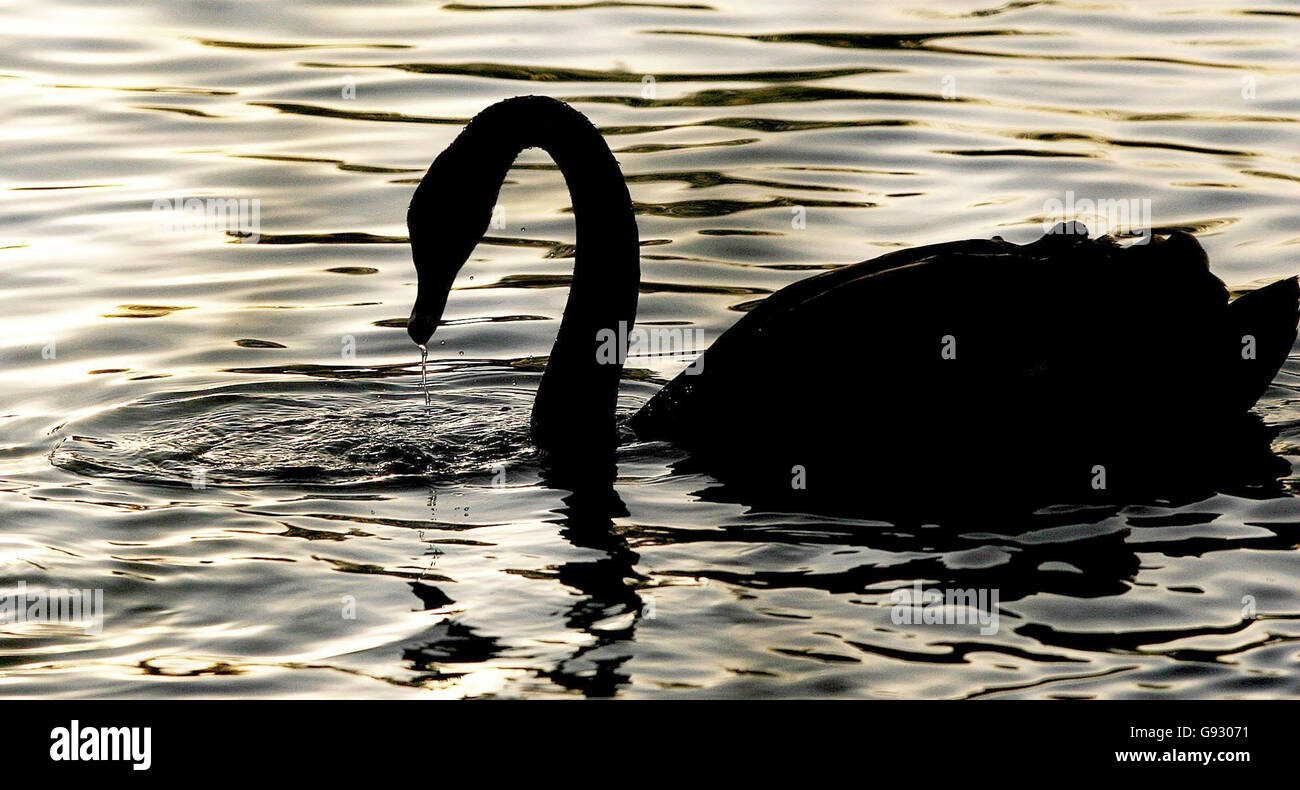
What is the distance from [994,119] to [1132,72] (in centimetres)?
162

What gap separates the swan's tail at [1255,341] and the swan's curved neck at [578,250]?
2.23 m

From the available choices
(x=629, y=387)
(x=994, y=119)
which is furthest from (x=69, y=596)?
(x=994, y=119)

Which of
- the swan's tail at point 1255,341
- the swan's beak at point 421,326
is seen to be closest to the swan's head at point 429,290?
the swan's beak at point 421,326

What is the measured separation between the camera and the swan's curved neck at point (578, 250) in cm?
751

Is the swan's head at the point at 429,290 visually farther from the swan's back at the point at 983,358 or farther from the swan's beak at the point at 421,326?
the swan's back at the point at 983,358

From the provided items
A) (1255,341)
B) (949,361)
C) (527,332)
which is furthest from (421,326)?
(1255,341)

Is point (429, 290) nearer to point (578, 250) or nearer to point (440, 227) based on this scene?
point (440, 227)

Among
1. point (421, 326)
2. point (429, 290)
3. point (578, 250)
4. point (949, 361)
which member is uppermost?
point (578, 250)

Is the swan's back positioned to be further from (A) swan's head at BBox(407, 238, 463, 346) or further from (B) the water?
(A) swan's head at BBox(407, 238, 463, 346)

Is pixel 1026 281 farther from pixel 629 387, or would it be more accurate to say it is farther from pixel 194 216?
pixel 194 216

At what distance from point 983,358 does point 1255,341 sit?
1.17 metres

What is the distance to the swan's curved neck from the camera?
7.51m

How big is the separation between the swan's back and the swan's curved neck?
396 millimetres

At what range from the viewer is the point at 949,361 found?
7430mm
